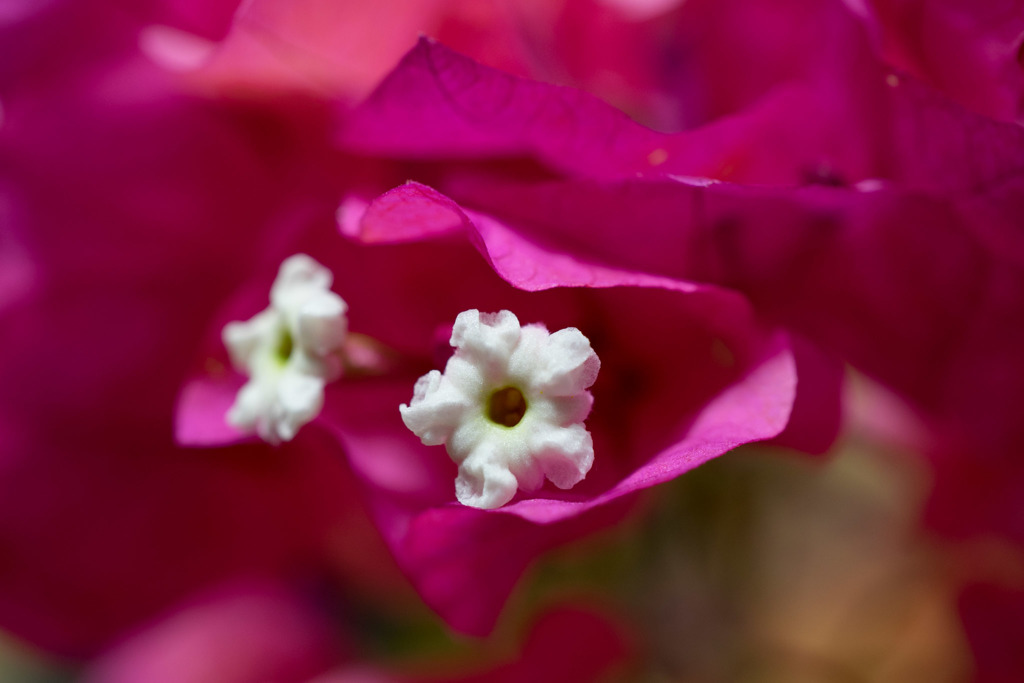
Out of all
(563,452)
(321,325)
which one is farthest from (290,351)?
(563,452)

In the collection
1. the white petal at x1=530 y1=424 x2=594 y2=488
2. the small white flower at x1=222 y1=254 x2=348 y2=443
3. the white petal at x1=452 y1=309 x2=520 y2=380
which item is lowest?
the small white flower at x1=222 y1=254 x2=348 y2=443

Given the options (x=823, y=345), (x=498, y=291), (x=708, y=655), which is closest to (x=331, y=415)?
(x=498, y=291)

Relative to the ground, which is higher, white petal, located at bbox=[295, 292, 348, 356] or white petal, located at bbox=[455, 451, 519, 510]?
white petal, located at bbox=[455, 451, 519, 510]

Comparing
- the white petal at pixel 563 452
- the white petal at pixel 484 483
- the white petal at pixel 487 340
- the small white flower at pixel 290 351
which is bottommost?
the small white flower at pixel 290 351

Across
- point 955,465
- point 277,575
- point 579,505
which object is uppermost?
point 579,505

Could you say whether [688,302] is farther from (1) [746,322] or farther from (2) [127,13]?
(2) [127,13]
